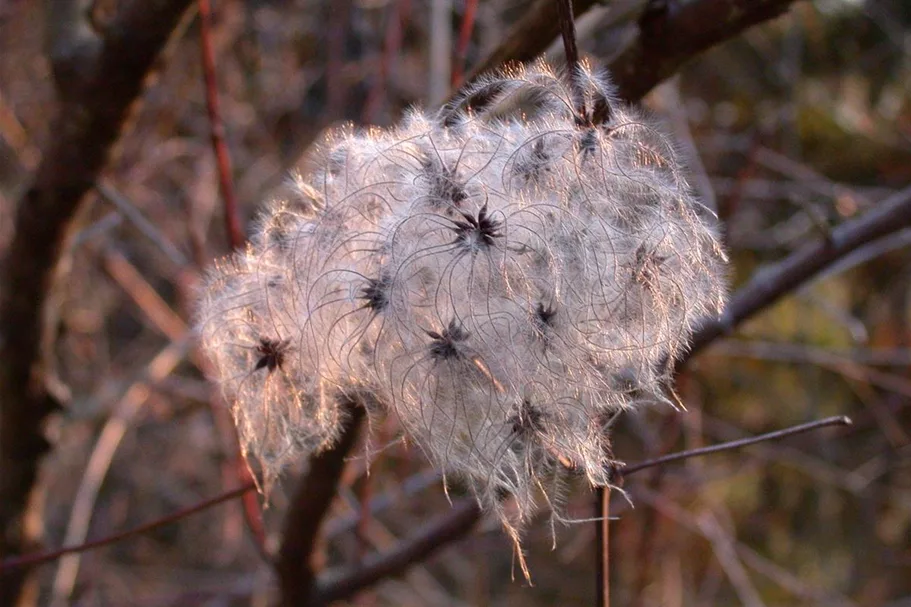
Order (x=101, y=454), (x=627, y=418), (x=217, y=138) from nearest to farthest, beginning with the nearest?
1. (x=217, y=138)
2. (x=101, y=454)
3. (x=627, y=418)

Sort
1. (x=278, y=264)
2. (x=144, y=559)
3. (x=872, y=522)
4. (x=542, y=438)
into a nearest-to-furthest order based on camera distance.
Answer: (x=542, y=438) → (x=278, y=264) → (x=872, y=522) → (x=144, y=559)

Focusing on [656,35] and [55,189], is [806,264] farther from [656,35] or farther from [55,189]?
[55,189]

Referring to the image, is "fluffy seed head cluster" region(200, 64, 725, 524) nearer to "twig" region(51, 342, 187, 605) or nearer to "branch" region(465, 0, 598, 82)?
"branch" region(465, 0, 598, 82)

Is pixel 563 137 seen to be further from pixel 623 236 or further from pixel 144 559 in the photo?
pixel 144 559

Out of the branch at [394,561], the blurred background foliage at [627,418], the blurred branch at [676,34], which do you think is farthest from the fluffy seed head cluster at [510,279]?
the blurred background foliage at [627,418]

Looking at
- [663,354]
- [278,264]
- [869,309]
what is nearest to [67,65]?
[278,264]

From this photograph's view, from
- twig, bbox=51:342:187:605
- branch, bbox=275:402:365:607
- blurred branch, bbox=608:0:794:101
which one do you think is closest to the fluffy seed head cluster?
blurred branch, bbox=608:0:794:101

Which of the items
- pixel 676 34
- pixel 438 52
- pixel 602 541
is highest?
pixel 438 52

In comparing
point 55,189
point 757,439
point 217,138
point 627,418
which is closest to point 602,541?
point 757,439
